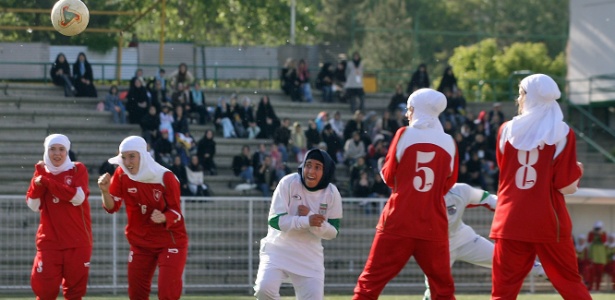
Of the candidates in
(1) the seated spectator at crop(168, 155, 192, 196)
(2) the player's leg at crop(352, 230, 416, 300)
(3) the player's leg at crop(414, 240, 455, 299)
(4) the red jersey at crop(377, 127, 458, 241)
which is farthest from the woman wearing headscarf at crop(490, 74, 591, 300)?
(1) the seated spectator at crop(168, 155, 192, 196)

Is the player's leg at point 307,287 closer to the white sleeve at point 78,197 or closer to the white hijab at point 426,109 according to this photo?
the white hijab at point 426,109

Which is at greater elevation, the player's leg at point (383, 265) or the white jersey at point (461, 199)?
the white jersey at point (461, 199)

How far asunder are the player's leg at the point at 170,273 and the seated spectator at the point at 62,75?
13.9 m

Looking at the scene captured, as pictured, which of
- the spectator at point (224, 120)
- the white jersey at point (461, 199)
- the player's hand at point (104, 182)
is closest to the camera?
the player's hand at point (104, 182)

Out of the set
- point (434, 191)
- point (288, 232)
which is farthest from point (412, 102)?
point (288, 232)

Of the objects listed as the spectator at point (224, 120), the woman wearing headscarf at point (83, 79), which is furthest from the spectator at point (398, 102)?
the woman wearing headscarf at point (83, 79)

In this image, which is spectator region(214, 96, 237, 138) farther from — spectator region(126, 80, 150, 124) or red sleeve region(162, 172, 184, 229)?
red sleeve region(162, 172, 184, 229)

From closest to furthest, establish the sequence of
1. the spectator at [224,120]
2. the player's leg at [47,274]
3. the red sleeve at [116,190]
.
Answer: the red sleeve at [116,190] < the player's leg at [47,274] < the spectator at [224,120]

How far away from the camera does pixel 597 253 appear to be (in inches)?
819

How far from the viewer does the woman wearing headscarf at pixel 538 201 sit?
8.87 m

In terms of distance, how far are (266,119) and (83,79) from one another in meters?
4.11

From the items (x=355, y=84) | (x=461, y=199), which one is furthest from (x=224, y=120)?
(x=461, y=199)

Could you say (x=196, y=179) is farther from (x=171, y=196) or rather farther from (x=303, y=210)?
(x=303, y=210)

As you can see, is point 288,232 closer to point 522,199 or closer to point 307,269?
point 307,269
